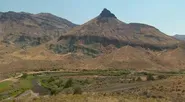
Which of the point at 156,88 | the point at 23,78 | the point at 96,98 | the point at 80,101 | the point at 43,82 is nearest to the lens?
the point at 80,101

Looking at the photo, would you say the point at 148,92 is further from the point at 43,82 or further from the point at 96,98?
the point at 43,82

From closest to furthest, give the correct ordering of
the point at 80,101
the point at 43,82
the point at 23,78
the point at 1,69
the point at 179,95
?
the point at 80,101 < the point at 179,95 < the point at 43,82 < the point at 23,78 < the point at 1,69

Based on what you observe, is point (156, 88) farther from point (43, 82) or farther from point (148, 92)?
point (43, 82)

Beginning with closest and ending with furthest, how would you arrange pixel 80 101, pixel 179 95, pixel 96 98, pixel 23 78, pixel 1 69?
pixel 80 101, pixel 96 98, pixel 179 95, pixel 23 78, pixel 1 69

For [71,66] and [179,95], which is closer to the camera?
[179,95]

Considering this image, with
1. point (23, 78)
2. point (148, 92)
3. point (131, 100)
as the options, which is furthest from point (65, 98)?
point (23, 78)

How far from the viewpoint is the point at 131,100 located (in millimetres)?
45438

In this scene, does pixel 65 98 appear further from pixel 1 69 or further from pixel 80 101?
pixel 1 69

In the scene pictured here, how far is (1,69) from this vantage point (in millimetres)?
197125

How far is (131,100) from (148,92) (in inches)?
446

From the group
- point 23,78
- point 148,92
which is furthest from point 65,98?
point 23,78

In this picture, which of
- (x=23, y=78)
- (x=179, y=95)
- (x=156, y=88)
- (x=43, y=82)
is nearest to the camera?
(x=179, y=95)

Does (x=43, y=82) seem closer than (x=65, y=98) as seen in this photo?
No

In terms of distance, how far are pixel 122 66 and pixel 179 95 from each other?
143747 mm
